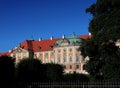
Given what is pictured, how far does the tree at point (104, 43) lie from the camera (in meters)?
29.2

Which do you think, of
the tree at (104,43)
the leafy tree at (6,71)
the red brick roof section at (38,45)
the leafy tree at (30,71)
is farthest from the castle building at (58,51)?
the leafy tree at (6,71)

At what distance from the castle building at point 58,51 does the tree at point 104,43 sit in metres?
63.5

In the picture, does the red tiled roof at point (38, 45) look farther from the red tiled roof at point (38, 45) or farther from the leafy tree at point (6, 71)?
the leafy tree at point (6, 71)

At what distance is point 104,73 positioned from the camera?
1150 inches

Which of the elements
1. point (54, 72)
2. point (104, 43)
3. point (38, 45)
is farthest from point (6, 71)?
point (38, 45)

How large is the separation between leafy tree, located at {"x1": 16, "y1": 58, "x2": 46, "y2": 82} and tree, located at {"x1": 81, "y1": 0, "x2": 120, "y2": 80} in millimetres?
9145

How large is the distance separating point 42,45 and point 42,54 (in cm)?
291

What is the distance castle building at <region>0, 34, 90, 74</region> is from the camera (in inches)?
3976

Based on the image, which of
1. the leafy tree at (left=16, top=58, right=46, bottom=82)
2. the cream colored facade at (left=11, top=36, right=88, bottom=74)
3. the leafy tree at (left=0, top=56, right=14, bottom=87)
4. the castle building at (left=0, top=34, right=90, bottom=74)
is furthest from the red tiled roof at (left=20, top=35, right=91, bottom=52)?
the leafy tree at (left=0, top=56, right=14, bottom=87)

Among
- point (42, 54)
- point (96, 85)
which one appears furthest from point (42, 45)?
point (96, 85)

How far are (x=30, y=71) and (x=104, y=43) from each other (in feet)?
39.4

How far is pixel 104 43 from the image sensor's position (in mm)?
30703

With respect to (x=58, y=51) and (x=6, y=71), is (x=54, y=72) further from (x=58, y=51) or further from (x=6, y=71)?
(x=58, y=51)

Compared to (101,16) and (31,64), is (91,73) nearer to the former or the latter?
(101,16)
